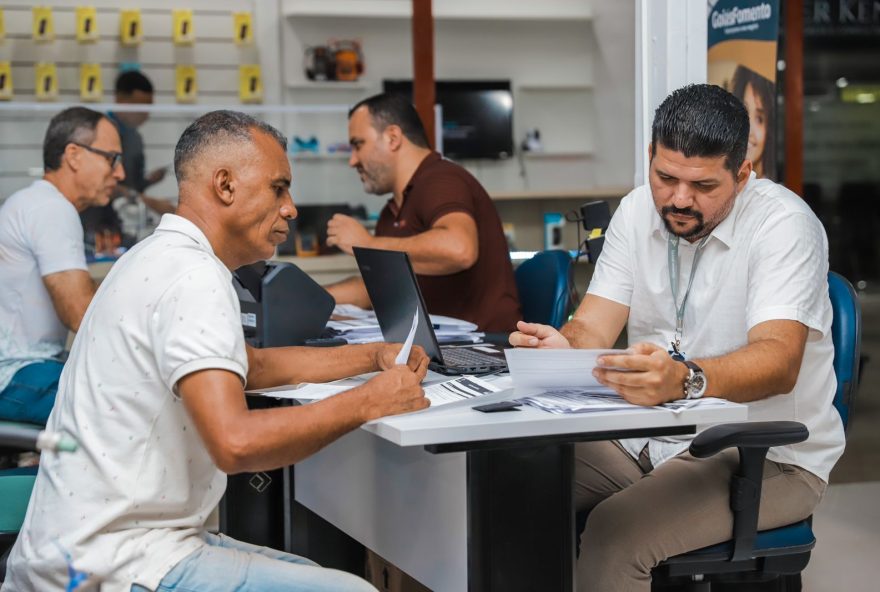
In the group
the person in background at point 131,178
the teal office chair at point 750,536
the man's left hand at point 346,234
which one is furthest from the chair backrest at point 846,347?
the person in background at point 131,178

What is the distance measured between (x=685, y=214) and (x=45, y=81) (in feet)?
21.1

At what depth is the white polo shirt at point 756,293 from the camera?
2096 millimetres

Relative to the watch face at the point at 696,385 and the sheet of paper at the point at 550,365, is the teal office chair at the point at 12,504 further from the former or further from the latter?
the watch face at the point at 696,385

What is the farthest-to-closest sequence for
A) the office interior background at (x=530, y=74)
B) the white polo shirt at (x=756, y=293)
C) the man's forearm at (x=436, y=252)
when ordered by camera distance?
the office interior background at (x=530, y=74) < the man's forearm at (x=436, y=252) < the white polo shirt at (x=756, y=293)

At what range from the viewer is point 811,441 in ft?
7.01

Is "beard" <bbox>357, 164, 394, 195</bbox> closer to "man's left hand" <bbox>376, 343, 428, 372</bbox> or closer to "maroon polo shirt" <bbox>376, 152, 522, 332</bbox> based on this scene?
"maroon polo shirt" <bbox>376, 152, 522, 332</bbox>

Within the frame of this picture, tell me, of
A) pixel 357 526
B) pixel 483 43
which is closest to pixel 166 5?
pixel 483 43

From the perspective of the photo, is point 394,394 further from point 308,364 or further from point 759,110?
point 759,110

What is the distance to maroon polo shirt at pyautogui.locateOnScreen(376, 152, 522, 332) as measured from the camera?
3.36 meters

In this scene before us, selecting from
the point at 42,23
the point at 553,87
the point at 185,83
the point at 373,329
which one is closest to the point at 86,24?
the point at 42,23

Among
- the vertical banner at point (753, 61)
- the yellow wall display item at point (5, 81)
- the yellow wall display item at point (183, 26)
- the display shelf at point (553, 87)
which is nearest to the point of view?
the vertical banner at point (753, 61)

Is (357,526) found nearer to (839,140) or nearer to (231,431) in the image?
(231,431)

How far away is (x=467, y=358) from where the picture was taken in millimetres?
2326

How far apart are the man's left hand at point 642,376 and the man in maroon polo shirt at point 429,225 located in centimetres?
149
